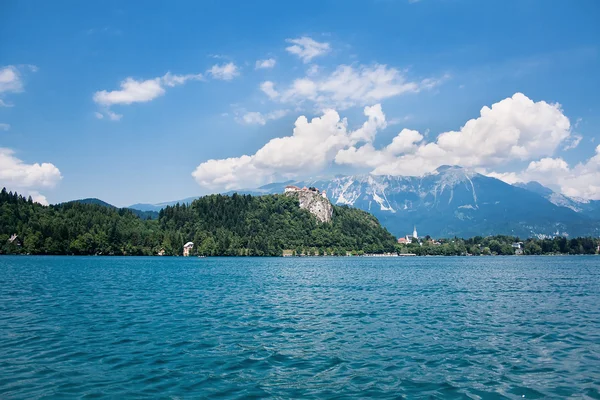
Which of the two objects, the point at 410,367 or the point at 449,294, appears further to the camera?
the point at 449,294

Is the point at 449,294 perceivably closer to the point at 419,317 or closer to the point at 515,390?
the point at 419,317

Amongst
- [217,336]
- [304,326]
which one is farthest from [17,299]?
[304,326]

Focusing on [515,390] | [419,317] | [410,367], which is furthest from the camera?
[419,317]

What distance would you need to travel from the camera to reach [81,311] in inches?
1518

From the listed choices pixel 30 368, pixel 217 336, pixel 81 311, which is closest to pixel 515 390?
pixel 217 336

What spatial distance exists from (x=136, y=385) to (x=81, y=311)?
23922mm

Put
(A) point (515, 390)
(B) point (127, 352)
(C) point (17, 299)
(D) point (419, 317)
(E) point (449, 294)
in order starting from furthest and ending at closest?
(E) point (449, 294) < (C) point (17, 299) < (D) point (419, 317) < (B) point (127, 352) < (A) point (515, 390)

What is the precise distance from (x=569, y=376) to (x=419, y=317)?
55.6ft

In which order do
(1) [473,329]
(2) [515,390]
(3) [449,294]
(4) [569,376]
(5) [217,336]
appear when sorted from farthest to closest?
1. (3) [449,294]
2. (1) [473,329]
3. (5) [217,336]
4. (4) [569,376]
5. (2) [515,390]

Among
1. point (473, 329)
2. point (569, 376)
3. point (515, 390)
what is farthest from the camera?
point (473, 329)

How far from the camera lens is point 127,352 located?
23.9 metres

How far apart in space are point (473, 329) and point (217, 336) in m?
17.7

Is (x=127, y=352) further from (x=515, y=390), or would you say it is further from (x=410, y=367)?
(x=515, y=390)

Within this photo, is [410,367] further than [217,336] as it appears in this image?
No
